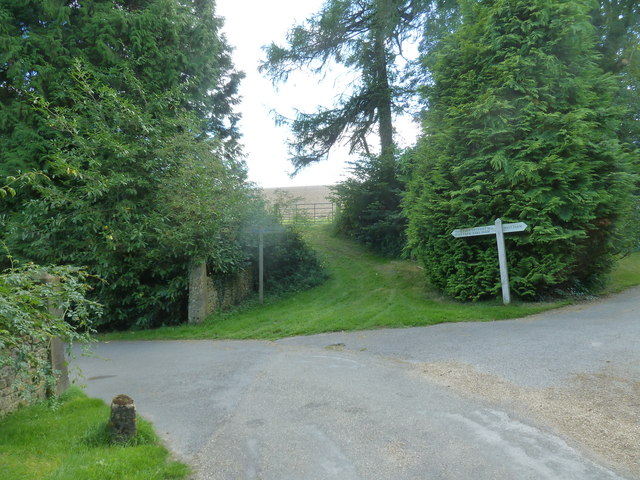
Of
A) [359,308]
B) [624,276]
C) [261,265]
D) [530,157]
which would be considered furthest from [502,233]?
[261,265]

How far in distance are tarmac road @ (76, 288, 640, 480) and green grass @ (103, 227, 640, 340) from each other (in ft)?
3.05

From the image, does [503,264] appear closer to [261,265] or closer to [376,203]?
[261,265]

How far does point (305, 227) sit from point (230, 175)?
132 inches

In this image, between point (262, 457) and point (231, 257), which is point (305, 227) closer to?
point (231, 257)

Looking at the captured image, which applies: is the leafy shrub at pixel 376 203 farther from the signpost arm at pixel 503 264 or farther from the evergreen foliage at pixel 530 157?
the signpost arm at pixel 503 264

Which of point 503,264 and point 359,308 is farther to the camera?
point 359,308

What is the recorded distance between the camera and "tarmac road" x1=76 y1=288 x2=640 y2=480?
13.0 feet

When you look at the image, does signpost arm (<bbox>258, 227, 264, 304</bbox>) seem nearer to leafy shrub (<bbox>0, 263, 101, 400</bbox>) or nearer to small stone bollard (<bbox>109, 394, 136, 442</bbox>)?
leafy shrub (<bbox>0, 263, 101, 400</bbox>)

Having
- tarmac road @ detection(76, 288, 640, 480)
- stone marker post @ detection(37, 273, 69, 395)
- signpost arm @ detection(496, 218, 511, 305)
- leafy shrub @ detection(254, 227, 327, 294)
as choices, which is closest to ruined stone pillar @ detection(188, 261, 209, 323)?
leafy shrub @ detection(254, 227, 327, 294)

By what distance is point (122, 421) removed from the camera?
4516mm

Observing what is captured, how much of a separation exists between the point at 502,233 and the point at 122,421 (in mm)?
8819

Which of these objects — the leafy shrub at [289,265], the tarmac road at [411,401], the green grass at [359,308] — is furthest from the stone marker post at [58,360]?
the leafy shrub at [289,265]

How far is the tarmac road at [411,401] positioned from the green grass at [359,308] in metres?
0.93

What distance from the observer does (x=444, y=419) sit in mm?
4824
